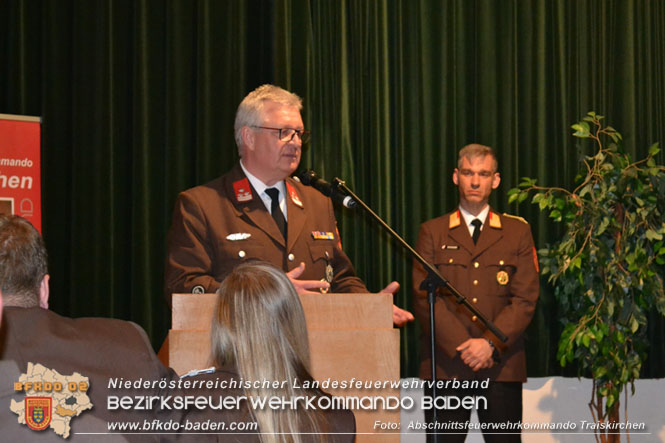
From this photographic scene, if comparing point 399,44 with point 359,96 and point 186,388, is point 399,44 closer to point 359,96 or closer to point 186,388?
point 359,96

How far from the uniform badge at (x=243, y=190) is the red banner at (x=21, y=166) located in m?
1.50

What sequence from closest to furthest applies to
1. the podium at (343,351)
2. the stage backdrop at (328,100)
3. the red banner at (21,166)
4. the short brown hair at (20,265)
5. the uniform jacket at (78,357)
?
the uniform jacket at (78,357)
the short brown hair at (20,265)
the podium at (343,351)
the red banner at (21,166)
the stage backdrop at (328,100)

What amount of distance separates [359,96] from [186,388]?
373 centimetres

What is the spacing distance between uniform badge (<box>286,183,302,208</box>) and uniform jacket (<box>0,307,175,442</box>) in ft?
6.03

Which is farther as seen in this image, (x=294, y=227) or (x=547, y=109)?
(x=547, y=109)

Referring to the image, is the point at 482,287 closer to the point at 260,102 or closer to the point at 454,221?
the point at 454,221

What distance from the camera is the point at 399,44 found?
5.24m

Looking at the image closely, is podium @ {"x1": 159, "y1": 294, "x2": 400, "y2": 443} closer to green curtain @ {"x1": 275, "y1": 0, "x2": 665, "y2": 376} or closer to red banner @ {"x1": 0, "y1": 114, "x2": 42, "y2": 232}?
red banner @ {"x1": 0, "y1": 114, "x2": 42, "y2": 232}

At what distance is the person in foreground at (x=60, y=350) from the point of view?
144 cm

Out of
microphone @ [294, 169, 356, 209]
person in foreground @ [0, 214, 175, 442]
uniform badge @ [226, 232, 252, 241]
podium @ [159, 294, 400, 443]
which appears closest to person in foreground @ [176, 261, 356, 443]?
person in foreground @ [0, 214, 175, 442]

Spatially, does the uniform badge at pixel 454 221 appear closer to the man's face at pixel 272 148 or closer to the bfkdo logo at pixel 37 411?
the man's face at pixel 272 148

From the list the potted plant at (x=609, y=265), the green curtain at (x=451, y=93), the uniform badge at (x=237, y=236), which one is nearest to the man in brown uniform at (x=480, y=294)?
the potted plant at (x=609, y=265)

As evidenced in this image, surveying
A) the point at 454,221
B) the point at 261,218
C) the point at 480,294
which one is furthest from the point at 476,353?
the point at 261,218

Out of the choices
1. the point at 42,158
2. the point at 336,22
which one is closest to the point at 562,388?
the point at 336,22
